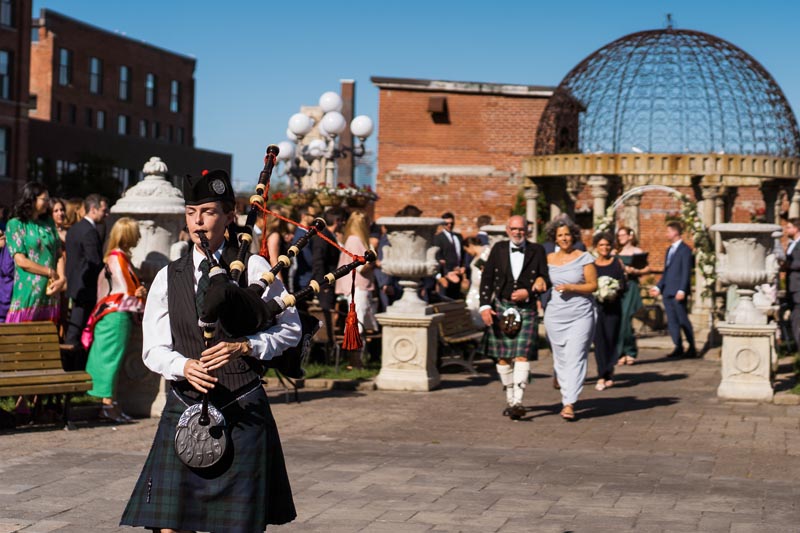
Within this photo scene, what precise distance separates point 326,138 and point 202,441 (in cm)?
1945

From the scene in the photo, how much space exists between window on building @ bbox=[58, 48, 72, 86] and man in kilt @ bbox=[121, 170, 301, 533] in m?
63.3

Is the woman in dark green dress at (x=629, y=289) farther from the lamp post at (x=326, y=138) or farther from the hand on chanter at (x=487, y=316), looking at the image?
the lamp post at (x=326, y=138)

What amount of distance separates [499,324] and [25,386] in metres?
4.32

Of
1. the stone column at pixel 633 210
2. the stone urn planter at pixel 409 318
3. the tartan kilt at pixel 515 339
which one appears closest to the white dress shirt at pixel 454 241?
the stone urn planter at pixel 409 318

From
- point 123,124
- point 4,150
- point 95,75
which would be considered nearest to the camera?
point 4,150

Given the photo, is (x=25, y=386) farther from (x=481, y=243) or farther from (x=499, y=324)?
(x=481, y=243)

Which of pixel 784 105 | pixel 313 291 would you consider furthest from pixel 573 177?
pixel 313 291

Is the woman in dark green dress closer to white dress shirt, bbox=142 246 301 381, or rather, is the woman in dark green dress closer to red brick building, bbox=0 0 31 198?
white dress shirt, bbox=142 246 301 381

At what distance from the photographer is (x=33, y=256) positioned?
1158cm

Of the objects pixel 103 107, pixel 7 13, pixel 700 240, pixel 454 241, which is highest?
pixel 7 13

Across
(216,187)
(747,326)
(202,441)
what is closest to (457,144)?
(747,326)

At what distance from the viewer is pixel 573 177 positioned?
25266 mm

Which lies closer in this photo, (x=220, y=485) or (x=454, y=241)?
(x=220, y=485)

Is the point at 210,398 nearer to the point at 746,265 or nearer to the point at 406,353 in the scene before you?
the point at 406,353
